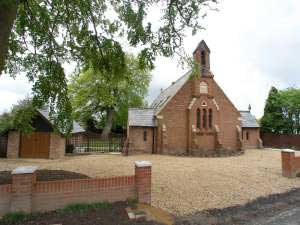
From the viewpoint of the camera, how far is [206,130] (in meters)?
24.0

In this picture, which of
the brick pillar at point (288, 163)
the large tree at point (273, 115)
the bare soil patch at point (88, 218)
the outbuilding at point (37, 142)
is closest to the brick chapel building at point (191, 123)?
the outbuilding at point (37, 142)

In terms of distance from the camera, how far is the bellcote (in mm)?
24391

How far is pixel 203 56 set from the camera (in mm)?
24641

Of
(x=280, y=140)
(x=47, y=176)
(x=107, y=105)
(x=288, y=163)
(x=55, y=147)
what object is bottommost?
(x=47, y=176)

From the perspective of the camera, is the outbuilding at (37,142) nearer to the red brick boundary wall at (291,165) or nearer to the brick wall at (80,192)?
the brick wall at (80,192)

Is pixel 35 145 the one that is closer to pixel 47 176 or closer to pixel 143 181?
pixel 47 176

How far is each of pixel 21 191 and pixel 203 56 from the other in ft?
71.4

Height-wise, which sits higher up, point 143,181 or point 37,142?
point 37,142

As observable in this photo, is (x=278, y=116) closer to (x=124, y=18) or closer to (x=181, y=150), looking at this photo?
(x=181, y=150)

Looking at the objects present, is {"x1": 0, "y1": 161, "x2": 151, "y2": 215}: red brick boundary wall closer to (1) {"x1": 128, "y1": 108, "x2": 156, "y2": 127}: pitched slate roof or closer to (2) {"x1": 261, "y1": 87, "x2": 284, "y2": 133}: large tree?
(1) {"x1": 128, "y1": 108, "x2": 156, "y2": 127}: pitched slate roof

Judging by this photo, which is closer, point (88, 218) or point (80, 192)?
point (88, 218)

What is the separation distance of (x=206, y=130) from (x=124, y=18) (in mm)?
16958

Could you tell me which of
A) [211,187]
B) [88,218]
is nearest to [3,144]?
[88,218]

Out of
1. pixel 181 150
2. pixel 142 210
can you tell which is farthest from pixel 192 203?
pixel 181 150
